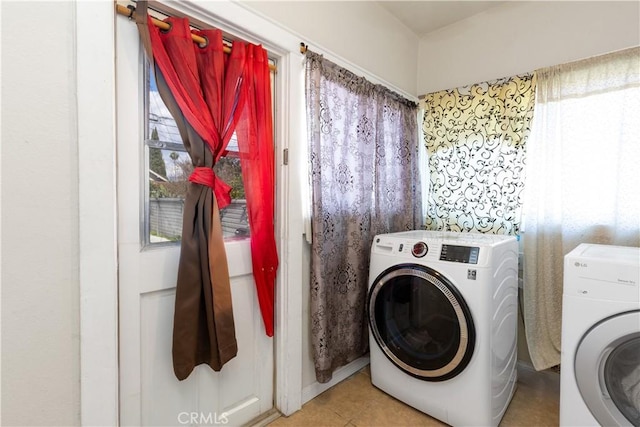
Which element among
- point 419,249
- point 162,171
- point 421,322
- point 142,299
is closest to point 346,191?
point 419,249

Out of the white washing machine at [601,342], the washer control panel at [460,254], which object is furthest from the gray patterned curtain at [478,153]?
the white washing machine at [601,342]

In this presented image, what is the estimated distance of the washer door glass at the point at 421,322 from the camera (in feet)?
4.62

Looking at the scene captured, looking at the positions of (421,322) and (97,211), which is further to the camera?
(421,322)

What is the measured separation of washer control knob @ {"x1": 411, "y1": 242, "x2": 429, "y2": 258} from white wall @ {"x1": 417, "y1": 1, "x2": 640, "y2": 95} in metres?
1.47

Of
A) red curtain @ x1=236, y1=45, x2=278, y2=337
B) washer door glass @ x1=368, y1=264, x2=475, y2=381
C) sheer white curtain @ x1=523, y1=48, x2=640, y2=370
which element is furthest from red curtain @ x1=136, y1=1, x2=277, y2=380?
sheer white curtain @ x1=523, y1=48, x2=640, y2=370

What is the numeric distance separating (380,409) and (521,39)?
2.55m

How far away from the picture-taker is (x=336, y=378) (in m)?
1.86

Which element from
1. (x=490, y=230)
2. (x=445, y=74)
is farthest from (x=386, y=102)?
(x=490, y=230)

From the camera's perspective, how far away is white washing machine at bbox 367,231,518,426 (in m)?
1.38

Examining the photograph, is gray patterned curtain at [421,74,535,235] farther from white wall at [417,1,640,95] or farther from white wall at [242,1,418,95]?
white wall at [242,1,418,95]

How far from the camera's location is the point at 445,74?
2.36 meters

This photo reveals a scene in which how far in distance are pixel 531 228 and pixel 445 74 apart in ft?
4.43

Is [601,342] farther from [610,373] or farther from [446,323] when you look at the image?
[446,323]

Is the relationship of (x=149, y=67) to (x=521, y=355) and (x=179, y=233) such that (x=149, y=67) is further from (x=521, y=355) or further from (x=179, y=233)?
(x=521, y=355)
